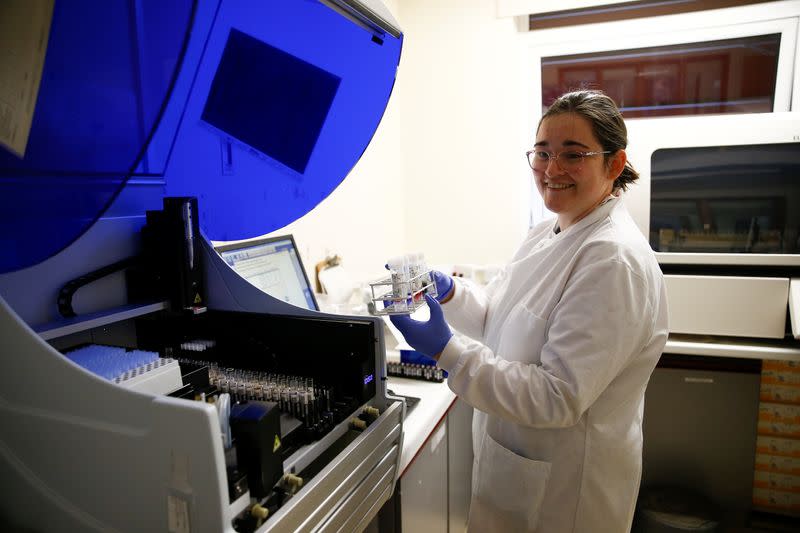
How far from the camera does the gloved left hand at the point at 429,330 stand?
3.76ft

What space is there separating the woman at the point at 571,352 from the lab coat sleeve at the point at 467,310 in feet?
0.70

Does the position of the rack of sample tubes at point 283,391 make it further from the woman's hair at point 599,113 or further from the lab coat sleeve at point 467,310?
the woman's hair at point 599,113

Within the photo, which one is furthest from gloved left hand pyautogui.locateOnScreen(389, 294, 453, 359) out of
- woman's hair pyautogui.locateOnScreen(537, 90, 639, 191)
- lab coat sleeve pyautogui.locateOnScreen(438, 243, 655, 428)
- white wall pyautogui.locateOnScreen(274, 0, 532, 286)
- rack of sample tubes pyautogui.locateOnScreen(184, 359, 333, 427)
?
white wall pyautogui.locateOnScreen(274, 0, 532, 286)

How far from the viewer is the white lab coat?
40.7 inches

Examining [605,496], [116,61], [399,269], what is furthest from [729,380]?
[116,61]

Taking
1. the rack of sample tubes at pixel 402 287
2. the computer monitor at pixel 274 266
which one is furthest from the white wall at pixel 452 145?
the rack of sample tubes at pixel 402 287

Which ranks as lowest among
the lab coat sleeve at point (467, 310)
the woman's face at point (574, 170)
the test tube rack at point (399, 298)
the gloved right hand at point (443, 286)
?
the lab coat sleeve at point (467, 310)

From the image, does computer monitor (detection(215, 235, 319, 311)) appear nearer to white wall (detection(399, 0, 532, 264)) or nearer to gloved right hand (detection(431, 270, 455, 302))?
gloved right hand (detection(431, 270, 455, 302))

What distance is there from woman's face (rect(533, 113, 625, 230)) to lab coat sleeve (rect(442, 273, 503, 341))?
397 millimetres

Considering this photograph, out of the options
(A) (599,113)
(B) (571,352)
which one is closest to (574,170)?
(A) (599,113)

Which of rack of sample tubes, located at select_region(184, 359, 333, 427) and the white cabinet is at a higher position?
rack of sample tubes, located at select_region(184, 359, 333, 427)

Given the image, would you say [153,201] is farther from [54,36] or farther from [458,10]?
[458,10]

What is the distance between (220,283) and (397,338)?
0.90m

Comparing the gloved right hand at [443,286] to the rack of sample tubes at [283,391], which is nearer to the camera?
the rack of sample tubes at [283,391]
